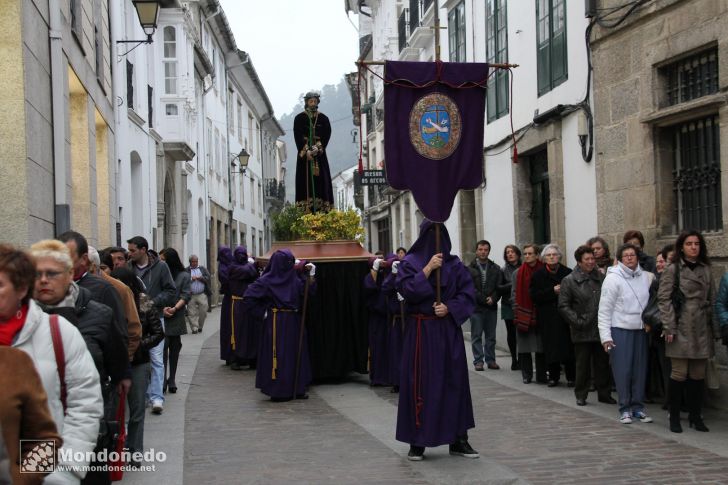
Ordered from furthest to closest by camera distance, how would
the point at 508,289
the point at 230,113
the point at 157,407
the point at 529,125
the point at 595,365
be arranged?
the point at 230,113 → the point at 529,125 → the point at 508,289 → the point at 595,365 → the point at 157,407

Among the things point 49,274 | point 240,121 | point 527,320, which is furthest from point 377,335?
point 240,121

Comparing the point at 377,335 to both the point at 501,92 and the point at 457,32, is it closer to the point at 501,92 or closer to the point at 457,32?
the point at 501,92

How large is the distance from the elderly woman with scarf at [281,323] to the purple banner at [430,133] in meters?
3.33

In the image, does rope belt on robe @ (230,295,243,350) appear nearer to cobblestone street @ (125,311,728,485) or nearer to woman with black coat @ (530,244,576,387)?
cobblestone street @ (125,311,728,485)

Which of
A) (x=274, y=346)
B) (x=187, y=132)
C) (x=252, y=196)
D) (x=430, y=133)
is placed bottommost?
(x=274, y=346)

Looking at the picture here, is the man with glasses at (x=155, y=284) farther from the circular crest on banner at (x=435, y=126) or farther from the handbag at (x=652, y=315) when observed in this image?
the handbag at (x=652, y=315)

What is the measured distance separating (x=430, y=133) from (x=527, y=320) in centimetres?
445

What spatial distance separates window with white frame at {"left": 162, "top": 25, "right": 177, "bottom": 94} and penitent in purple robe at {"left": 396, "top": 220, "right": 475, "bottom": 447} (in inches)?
760

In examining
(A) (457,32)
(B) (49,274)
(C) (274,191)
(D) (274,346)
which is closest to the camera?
(B) (49,274)

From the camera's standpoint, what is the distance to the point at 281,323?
1089cm

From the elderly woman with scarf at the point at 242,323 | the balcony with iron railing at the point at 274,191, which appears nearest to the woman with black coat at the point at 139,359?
the elderly woman with scarf at the point at 242,323

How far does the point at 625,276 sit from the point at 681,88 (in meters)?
3.08

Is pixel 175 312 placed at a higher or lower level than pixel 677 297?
lower

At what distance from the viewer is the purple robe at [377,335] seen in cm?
1141
